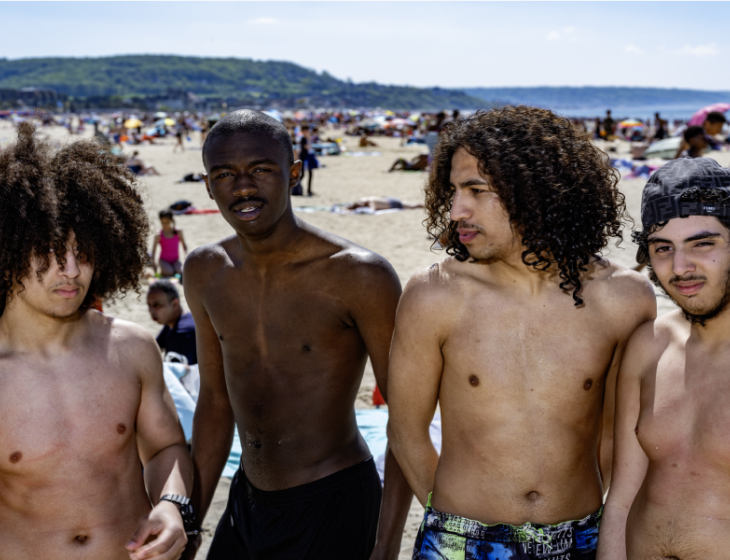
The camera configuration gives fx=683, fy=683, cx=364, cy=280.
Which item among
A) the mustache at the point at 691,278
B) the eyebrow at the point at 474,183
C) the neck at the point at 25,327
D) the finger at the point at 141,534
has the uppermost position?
the eyebrow at the point at 474,183

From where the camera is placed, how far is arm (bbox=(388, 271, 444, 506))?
6.57ft

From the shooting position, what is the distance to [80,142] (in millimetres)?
2199

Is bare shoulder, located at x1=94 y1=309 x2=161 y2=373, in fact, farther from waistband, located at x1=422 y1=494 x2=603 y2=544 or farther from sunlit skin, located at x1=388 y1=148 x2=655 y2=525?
waistband, located at x1=422 y1=494 x2=603 y2=544

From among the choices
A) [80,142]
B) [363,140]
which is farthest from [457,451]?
[363,140]

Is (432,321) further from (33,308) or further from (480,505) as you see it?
(33,308)

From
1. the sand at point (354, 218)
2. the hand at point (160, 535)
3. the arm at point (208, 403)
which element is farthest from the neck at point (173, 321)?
the hand at point (160, 535)

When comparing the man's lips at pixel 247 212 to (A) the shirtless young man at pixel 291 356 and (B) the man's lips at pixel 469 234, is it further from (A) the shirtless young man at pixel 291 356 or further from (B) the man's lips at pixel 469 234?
(B) the man's lips at pixel 469 234

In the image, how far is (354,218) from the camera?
515 inches

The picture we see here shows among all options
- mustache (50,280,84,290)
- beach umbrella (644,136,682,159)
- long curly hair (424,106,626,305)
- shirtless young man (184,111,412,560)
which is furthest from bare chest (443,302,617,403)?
beach umbrella (644,136,682,159)

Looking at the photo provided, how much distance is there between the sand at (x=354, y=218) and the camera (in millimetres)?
5648

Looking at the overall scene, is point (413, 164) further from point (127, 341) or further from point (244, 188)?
point (127, 341)

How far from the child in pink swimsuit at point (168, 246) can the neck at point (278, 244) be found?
6692 millimetres

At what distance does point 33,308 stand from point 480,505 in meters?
1.40

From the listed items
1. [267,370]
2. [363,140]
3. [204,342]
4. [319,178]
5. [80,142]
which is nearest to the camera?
[80,142]
